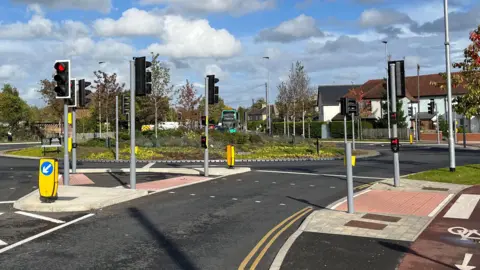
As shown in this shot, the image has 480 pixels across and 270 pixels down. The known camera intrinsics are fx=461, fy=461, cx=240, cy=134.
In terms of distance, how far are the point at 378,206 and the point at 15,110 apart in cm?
7033

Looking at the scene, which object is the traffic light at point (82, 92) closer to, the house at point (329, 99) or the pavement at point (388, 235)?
the pavement at point (388, 235)

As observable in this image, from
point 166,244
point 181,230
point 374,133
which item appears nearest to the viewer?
point 166,244

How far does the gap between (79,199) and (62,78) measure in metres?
4.09

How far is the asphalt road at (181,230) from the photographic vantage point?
278 inches

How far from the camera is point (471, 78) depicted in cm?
1941

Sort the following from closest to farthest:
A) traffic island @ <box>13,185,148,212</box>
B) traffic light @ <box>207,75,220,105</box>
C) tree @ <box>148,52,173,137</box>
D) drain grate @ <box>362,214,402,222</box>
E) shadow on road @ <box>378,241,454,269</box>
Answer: shadow on road @ <box>378,241,454,269</box> → drain grate @ <box>362,214,402,222</box> → traffic island @ <box>13,185,148,212</box> → traffic light @ <box>207,75,220,105</box> → tree @ <box>148,52,173,137</box>

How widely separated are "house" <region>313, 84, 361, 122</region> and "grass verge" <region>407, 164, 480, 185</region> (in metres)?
66.3

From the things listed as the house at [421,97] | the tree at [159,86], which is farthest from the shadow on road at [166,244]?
the house at [421,97]

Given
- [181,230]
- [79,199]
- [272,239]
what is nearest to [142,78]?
[79,199]

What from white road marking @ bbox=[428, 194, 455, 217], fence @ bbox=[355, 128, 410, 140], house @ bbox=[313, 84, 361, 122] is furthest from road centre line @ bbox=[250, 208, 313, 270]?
house @ bbox=[313, 84, 361, 122]

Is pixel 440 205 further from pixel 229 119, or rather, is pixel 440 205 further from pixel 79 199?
pixel 229 119

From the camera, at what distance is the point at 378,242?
26.7ft

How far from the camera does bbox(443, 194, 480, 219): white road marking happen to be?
10555 mm

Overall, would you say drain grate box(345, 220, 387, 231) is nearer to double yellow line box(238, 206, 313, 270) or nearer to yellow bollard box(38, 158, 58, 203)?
double yellow line box(238, 206, 313, 270)
